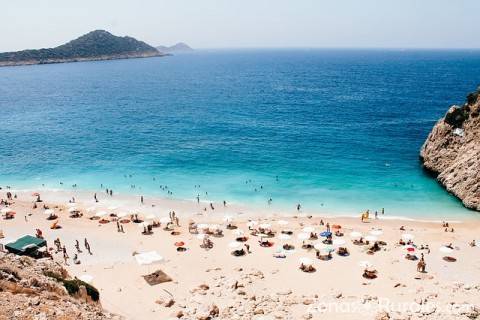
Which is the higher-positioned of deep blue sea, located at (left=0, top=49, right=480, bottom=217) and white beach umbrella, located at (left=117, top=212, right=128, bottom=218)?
deep blue sea, located at (left=0, top=49, right=480, bottom=217)

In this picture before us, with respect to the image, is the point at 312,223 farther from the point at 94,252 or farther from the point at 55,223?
the point at 55,223

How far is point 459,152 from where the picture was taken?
177ft

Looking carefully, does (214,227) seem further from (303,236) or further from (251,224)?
(303,236)

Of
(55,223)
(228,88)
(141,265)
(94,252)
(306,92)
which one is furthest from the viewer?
(228,88)

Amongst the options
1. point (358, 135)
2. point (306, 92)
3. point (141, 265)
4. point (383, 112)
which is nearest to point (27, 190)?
point (141, 265)

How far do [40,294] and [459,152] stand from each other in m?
51.8

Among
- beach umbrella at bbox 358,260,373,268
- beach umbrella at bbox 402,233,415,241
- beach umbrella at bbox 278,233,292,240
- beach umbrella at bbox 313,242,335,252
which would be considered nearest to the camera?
beach umbrella at bbox 358,260,373,268

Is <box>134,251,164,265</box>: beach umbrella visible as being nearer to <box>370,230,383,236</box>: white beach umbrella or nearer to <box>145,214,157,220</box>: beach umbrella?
<box>145,214,157,220</box>: beach umbrella

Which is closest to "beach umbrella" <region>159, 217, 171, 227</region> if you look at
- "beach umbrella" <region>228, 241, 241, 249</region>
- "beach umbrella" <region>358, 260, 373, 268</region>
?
"beach umbrella" <region>228, 241, 241, 249</region>

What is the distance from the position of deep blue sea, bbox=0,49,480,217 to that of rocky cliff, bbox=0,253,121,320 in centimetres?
2982

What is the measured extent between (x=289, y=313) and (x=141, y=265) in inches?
574

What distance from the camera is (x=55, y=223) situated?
44875 mm

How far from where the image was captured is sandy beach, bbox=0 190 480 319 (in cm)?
2723

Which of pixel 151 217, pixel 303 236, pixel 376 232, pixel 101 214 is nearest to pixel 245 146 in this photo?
pixel 151 217
